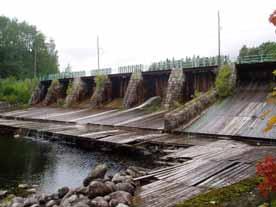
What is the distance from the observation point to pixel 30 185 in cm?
1423

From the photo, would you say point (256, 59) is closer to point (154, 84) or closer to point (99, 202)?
point (154, 84)

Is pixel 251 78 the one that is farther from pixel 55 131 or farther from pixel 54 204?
pixel 54 204

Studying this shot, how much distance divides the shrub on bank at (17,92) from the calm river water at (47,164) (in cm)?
3084

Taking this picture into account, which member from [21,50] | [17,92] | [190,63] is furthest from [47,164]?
[21,50]

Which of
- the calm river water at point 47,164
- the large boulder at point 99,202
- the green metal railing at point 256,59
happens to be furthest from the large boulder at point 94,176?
the green metal railing at point 256,59

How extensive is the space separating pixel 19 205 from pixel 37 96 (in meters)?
40.2

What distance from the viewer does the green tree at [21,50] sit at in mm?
69562

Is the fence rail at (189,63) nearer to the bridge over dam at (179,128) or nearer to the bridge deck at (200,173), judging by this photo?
the bridge over dam at (179,128)

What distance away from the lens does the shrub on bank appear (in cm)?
5264

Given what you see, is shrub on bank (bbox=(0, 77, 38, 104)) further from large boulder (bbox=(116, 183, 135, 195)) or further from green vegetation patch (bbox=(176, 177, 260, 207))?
green vegetation patch (bbox=(176, 177, 260, 207))

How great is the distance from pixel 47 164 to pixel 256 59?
18.5 meters

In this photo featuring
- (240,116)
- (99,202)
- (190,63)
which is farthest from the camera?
(190,63)

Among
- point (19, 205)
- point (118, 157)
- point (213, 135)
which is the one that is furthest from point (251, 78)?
point (19, 205)

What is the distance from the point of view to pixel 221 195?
27.9 feet
